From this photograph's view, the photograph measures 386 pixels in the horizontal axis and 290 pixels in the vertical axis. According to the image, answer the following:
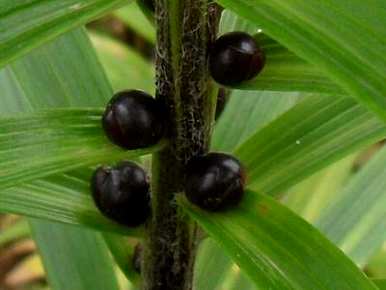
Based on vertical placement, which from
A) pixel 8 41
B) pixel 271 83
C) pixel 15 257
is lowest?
pixel 15 257

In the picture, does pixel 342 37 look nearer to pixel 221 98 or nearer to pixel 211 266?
pixel 221 98

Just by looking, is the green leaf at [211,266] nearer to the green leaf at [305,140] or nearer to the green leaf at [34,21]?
the green leaf at [305,140]

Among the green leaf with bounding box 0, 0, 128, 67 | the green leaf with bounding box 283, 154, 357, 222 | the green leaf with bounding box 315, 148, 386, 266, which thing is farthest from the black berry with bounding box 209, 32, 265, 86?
the green leaf with bounding box 283, 154, 357, 222

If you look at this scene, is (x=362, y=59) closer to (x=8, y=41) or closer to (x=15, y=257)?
(x=8, y=41)

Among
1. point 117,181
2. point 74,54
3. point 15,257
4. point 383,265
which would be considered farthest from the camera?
point 15,257

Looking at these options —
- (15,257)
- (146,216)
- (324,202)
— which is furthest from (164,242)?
(15,257)
